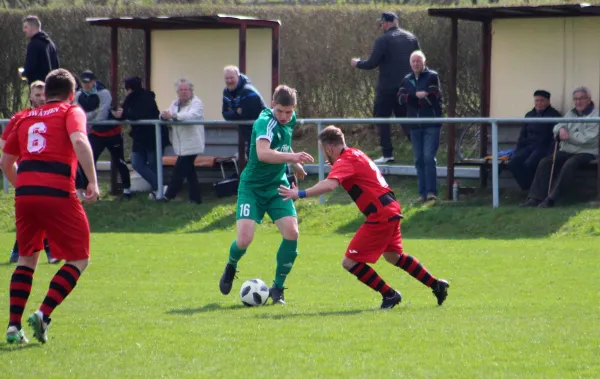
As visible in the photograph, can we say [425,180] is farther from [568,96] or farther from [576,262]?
[576,262]

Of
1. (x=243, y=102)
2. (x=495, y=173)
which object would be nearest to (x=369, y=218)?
(x=495, y=173)

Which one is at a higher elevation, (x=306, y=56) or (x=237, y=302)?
(x=306, y=56)

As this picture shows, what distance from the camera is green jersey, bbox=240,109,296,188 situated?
937 centimetres

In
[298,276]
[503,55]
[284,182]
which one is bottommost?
[298,276]

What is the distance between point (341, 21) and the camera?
20656 millimetres

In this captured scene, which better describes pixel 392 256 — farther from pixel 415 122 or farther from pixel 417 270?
pixel 415 122

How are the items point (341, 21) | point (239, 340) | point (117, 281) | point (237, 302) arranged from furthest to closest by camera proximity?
point (341, 21) < point (117, 281) < point (237, 302) < point (239, 340)

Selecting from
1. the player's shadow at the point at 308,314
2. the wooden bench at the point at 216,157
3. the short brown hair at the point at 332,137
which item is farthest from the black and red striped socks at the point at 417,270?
the wooden bench at the point at 216,157

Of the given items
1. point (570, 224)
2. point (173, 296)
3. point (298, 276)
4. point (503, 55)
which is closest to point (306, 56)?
point (503, 55)

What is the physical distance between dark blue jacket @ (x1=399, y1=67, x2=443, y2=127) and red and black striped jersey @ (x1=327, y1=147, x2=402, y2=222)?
6805 millimetres

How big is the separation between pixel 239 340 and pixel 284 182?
2.56 meters

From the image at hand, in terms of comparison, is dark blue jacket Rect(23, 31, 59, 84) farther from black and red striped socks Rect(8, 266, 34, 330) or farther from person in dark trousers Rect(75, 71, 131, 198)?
black and red striped socks Rect(8, 266, 34, 330)

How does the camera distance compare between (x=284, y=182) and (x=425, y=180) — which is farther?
(x=425, y=180)

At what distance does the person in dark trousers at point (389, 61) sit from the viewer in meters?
16.8
